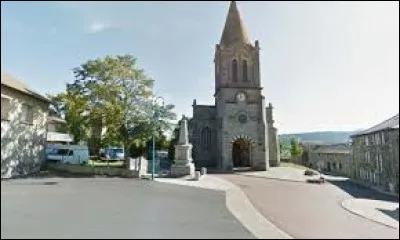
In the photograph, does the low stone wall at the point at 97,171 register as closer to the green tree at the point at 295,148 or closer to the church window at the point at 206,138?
the church window at the point at 206,138

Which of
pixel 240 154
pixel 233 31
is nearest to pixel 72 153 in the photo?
pixel 240 154

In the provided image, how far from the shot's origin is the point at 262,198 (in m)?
16.6

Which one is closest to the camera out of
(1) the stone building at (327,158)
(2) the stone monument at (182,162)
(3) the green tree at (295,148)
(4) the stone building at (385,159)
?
(4) the stone building at (385,159)

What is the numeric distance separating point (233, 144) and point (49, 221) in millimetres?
33775

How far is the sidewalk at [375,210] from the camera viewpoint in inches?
424

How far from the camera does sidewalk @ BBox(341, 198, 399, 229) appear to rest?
1076cm

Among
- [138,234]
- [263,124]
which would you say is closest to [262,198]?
[138,234]

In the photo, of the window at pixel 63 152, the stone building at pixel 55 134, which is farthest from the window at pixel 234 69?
the window at pixel 63 152

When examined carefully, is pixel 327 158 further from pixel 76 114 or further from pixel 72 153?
pixel 76 114

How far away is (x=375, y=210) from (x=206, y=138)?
27459 mm

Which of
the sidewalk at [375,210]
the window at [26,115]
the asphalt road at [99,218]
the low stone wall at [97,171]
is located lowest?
the sidewalk at [375,210]

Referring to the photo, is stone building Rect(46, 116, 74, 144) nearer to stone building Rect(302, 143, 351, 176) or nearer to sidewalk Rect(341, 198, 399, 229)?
sidewalk Rect(341, 198, 399, 229)

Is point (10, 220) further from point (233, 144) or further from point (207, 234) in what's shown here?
point (233, 144)

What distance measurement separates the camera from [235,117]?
38.0 metres
